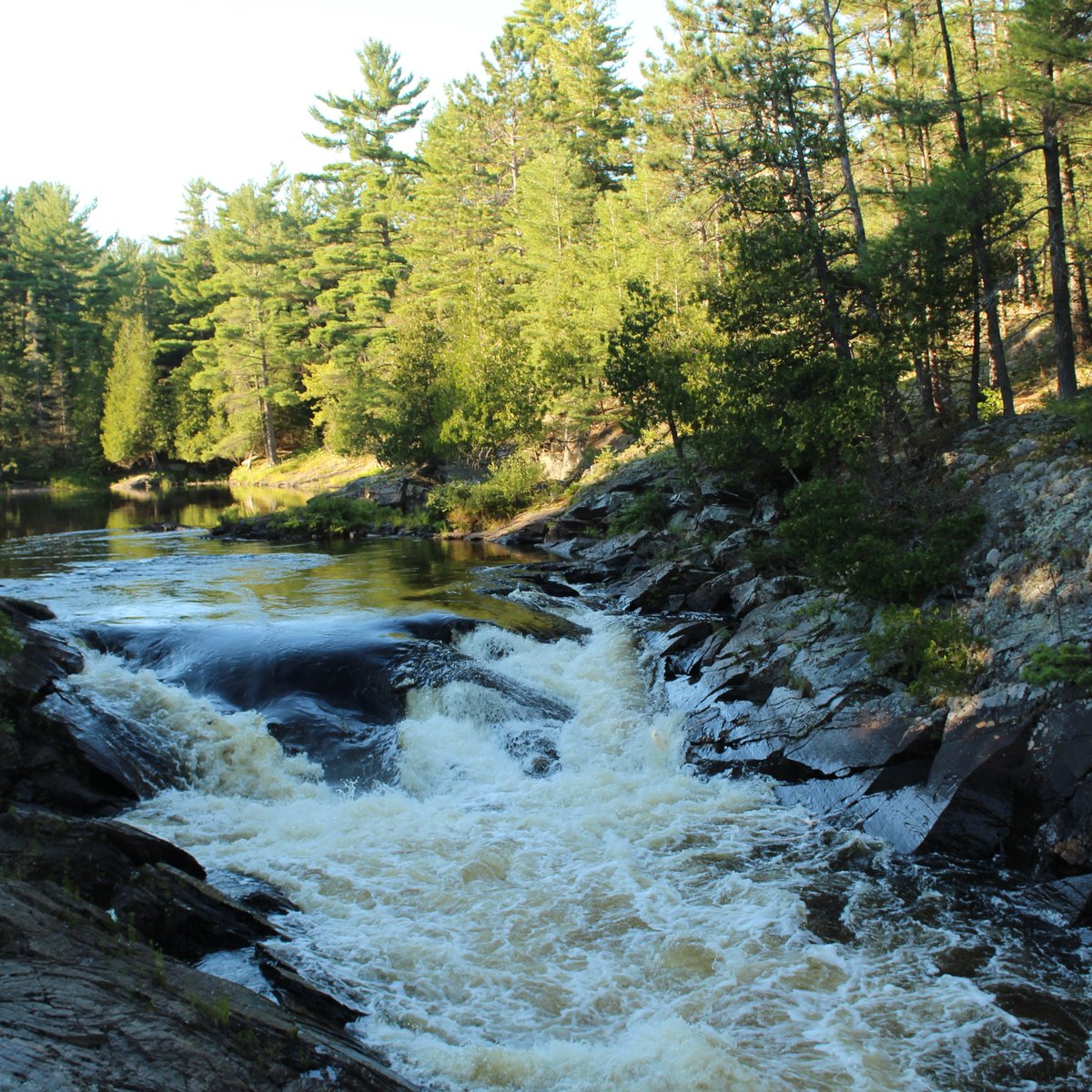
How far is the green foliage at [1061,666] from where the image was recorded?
33.7ft

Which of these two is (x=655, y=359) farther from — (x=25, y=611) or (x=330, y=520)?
(x=25, y=611)

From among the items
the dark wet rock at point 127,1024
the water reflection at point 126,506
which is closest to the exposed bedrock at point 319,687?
the dark wet rock at point 127,1024

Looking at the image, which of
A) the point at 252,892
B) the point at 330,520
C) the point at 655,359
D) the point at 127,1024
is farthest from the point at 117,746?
the point at 330,520

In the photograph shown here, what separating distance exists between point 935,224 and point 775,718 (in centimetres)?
1019

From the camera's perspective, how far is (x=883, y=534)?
50.0 feet

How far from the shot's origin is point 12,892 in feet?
21.4

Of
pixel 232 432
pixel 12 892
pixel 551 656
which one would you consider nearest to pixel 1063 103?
pixel 551 656

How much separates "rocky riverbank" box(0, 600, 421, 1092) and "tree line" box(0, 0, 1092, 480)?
15.3 meters

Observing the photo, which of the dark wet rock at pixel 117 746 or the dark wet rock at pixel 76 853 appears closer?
the dark wet rock at pixel 76 853

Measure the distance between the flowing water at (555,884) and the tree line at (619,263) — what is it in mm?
9103

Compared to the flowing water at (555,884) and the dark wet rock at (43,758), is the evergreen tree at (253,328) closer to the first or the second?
the flowing water at (555,884)

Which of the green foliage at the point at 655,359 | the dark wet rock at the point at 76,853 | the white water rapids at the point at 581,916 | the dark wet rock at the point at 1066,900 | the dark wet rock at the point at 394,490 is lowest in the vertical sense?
the dark wet rock at the point at 1066,900

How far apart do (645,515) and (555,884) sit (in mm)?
19145

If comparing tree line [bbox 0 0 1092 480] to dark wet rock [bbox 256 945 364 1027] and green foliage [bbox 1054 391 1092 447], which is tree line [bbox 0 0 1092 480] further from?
dark wet rock [bbox 256 945 364 1027]
